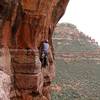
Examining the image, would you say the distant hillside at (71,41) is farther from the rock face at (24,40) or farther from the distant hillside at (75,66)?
the rock face at (24,40)

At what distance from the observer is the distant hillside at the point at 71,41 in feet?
350

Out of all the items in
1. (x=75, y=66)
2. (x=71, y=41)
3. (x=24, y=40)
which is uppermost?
(x=24, y=40)

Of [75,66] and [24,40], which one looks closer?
[24,40]

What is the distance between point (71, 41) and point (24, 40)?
8794 centimetres

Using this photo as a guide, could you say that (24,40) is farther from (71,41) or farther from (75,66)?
(71,41)

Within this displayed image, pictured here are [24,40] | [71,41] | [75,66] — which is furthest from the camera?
[71,41]

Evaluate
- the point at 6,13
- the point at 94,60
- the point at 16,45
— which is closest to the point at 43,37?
the point at 16,45

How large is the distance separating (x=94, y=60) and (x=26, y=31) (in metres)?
77.7

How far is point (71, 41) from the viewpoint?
110 meters

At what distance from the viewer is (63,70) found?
87.6m

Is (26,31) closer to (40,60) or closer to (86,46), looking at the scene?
(40,60)

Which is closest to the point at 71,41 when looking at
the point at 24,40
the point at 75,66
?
the point at 75,66

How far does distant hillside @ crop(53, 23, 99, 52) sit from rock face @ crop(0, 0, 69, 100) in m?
79.3

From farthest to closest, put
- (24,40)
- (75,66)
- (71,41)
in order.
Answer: (71,41), (75,66), (24,40)
